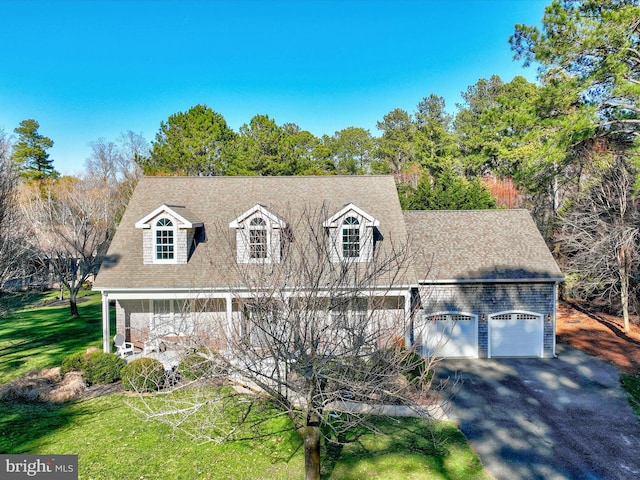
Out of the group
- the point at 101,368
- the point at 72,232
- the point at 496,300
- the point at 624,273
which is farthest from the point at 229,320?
the point at 72,232

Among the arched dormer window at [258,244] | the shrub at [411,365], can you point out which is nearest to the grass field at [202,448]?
the shrub at [411,365]

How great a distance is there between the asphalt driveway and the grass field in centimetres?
103

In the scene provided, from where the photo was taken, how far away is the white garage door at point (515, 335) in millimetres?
16438

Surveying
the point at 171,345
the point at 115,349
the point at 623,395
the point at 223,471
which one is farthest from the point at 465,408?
the point at 115,349

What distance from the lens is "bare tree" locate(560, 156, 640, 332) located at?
61.9 feet

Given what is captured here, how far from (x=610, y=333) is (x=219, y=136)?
115 ft

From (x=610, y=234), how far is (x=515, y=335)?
728 cm

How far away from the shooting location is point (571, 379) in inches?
552

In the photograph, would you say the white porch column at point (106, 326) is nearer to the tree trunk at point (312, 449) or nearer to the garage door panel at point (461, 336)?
the tree trunk at point (312, 449)

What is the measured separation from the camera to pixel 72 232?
28500 millimetres

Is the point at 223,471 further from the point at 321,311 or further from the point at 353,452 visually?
the point at 321,311

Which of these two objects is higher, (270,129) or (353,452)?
(270,129)

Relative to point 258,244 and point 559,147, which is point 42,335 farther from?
point 559,147

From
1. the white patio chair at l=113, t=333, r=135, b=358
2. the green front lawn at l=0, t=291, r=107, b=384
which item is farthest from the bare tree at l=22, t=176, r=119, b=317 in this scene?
the white patio chair at l=113, t=333, r=135, b=358
